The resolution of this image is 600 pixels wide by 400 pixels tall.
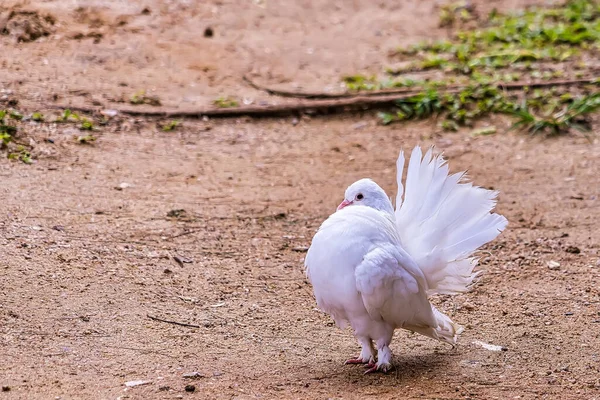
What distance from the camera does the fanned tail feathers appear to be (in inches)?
193

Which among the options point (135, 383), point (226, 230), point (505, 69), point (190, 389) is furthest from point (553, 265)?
point (505, 69)

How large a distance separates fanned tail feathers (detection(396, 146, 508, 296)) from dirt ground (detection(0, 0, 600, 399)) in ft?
1.79

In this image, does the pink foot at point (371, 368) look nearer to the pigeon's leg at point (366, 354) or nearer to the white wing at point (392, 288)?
the pigeon's leg at point (366, 354)

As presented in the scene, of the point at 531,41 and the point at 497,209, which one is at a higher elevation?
the point at 531,41

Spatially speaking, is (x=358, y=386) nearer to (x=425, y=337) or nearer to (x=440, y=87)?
(x=425, y=337)

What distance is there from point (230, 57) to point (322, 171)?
2.79 metres

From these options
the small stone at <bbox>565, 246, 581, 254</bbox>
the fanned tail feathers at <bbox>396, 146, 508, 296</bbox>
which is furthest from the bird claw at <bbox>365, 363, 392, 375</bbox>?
the small stone at <bbox>565, 246, 581, 254</bbox>

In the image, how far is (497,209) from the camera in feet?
24.1

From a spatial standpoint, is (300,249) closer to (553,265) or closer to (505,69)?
(553,265)

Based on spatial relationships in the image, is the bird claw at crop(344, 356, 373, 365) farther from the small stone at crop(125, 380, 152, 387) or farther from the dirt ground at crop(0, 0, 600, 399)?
the small stone at crop(125, 380, 152, 387)

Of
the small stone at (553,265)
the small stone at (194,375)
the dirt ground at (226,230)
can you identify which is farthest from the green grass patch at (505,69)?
the small stone at (194,375)

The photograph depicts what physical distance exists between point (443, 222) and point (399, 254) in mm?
411

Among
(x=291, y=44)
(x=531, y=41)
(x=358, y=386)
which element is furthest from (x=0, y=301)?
(x=531, y=41)

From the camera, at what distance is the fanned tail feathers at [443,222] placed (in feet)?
16.1
